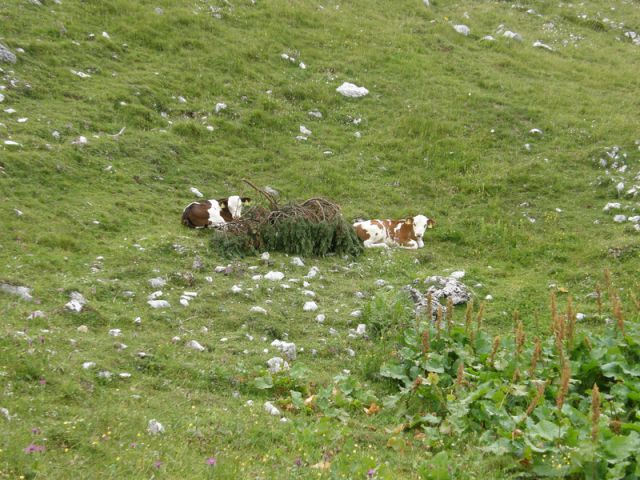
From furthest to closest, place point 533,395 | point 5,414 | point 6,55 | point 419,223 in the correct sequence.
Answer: point 6,55, point 419,223, point 533,395, point 5,414

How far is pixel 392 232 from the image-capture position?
13594mm

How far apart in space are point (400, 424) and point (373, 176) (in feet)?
33.6

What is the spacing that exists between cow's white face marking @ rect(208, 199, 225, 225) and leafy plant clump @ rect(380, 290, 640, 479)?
196 inches

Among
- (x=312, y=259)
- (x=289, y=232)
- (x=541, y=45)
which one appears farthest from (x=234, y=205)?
(x=541, y=45)

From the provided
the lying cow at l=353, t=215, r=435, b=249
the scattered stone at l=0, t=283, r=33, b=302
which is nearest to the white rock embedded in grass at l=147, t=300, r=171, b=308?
the scattered stone at l=0, t=283, r=33, b=302

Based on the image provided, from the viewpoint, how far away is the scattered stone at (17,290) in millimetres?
8180

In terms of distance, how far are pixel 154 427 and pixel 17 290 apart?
3.52 m

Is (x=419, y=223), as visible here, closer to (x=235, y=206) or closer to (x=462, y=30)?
(x=235, y=206)

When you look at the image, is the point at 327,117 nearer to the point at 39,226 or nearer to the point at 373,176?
the point at 373,176

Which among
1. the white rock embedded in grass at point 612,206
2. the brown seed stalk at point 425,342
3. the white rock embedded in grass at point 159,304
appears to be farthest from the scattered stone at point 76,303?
the white rock embedded in grass at point 612,206

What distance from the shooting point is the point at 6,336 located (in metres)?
6.62

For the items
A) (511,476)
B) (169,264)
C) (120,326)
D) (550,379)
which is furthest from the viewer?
(169,264)

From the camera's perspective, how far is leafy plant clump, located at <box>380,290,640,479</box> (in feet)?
18.5

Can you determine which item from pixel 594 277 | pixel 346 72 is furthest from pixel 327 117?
pixel 594 277
